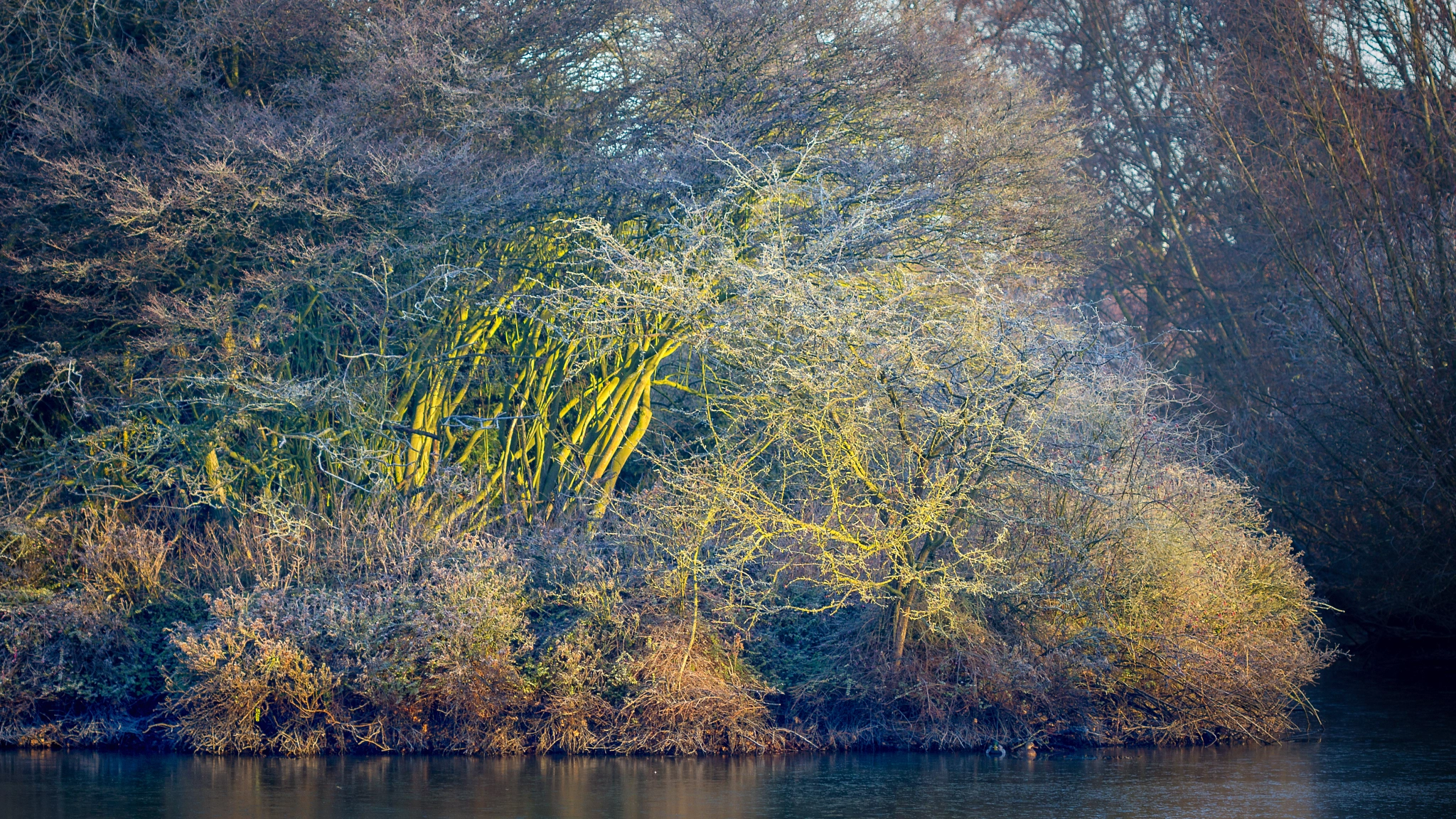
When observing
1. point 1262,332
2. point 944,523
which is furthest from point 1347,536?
point 944,523

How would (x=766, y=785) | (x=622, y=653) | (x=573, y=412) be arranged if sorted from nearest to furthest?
(x=766, y=785)
(x=622, y=653)
(x=573, y=412)

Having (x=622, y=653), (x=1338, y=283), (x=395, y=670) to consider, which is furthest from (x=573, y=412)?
(x=1338, y=283)

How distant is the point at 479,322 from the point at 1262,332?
47.3 feet

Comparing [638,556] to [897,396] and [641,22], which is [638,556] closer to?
[897,396]

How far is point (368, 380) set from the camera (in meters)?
15.4

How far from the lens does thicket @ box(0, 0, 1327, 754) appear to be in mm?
12578

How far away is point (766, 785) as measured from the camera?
35.8 ft

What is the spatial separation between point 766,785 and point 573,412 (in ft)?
25.1

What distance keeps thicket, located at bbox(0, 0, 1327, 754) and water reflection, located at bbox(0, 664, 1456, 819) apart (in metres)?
0.68

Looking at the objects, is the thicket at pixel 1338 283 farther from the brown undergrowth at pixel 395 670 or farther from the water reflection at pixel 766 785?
the brown undergrowth at pixel 395 670

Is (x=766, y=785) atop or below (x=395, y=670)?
below

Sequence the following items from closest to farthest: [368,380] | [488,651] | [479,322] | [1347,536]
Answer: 1. [488,651]
2. [368,380]
3. [479,322]
4. [1347,536]

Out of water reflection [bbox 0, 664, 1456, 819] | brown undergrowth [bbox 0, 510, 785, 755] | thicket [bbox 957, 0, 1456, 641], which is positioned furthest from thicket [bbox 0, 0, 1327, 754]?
thicket [bbox 957, 0, 1456, 641]

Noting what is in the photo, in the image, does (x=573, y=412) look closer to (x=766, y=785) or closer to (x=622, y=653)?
(x=622, y=653)
